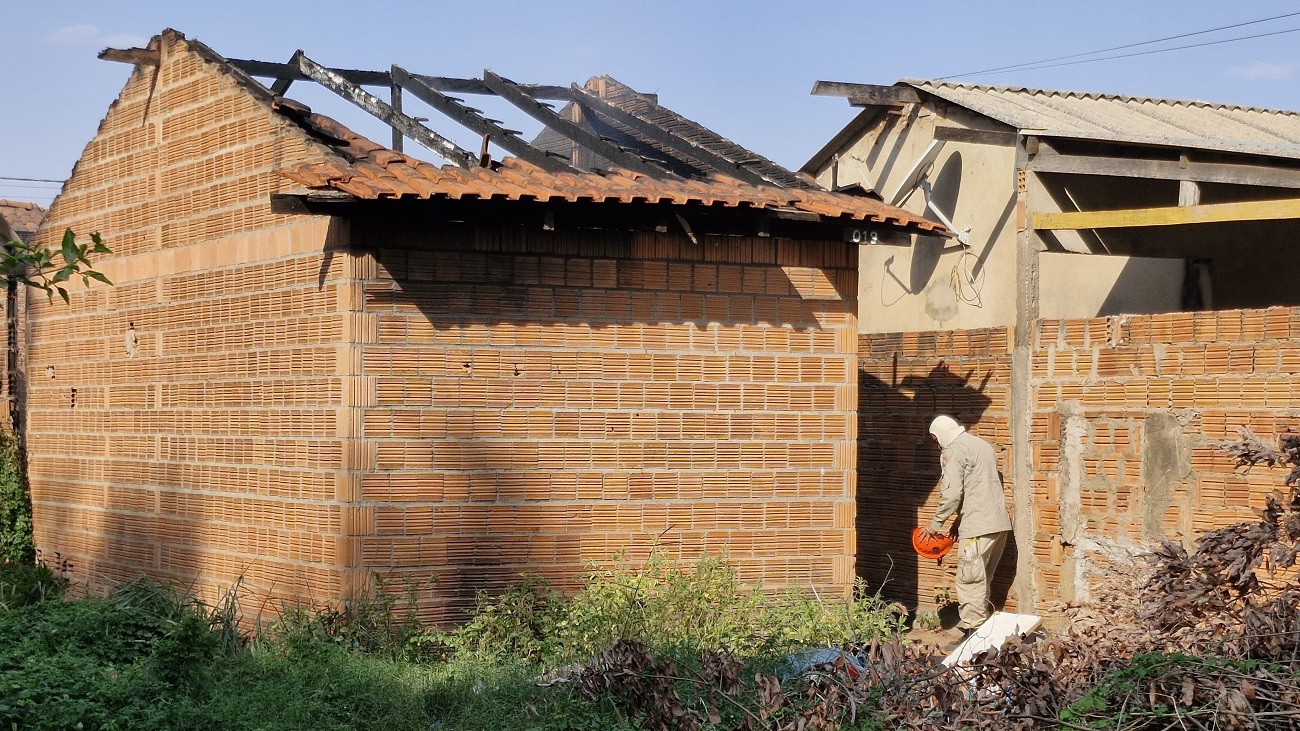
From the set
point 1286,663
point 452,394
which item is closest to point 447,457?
point 452,394

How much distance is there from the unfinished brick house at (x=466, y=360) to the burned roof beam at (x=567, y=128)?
0.17 feet

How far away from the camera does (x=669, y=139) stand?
36.6ft

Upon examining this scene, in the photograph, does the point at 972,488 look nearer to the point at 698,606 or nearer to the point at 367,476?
the point at 698,606

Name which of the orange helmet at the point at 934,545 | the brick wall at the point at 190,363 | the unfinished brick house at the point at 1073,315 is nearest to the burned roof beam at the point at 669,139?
the unfinished brick house at the point at 1073,315

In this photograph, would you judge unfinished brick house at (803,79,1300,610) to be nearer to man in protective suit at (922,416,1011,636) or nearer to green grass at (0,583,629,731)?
man in protective suit at (922,416,1011,636)

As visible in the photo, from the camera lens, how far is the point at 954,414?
33.4 feet

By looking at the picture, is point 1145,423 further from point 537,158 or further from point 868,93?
point 868,93

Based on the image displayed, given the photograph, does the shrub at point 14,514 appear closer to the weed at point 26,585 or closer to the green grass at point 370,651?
the weed at point 26,585

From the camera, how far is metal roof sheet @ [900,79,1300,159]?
12.3 metres

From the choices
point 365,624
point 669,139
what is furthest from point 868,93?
point 365,624

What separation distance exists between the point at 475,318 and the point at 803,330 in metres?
2.24

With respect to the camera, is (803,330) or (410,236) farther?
(803,330)

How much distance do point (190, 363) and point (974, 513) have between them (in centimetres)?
567

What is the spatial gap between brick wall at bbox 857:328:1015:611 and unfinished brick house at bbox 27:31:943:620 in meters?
1.39
